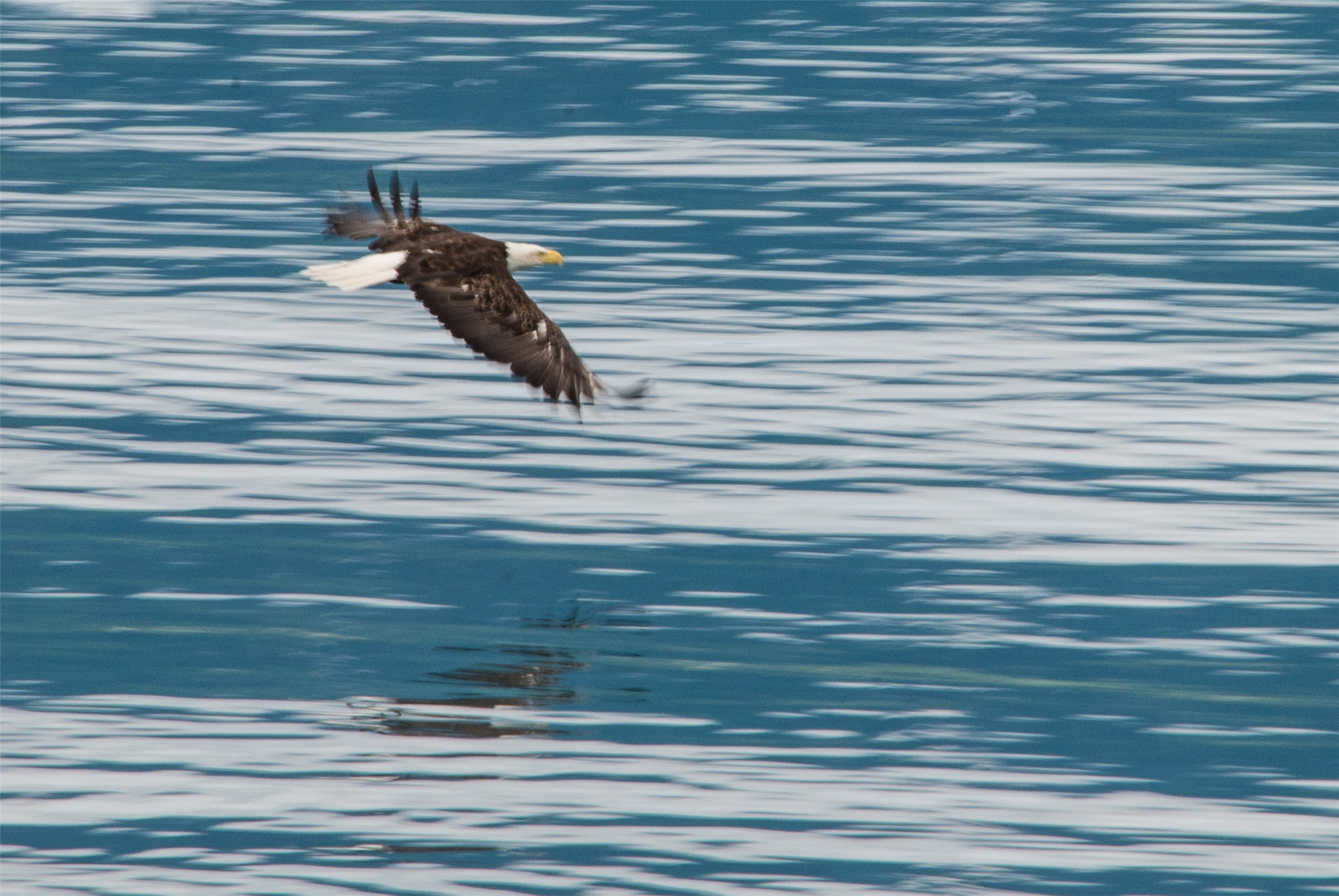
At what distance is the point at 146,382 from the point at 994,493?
4.73 meters

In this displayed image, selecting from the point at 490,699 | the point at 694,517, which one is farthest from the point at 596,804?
the point at 694,517

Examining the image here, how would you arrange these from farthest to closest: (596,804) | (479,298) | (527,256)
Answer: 1. (527,256)
2. (479,298)
3. (596,804)

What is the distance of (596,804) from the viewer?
8.35 m

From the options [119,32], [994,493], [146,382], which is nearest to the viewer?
[994,493]

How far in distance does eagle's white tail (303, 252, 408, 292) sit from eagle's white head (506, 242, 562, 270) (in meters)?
1.05

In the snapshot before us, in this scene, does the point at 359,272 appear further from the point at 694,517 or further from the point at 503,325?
the point at 694,517

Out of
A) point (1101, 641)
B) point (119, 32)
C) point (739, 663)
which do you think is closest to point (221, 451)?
point (739, 663)

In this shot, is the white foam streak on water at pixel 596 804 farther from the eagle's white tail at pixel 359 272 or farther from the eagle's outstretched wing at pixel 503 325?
the eagle's white tail at pixel 359 272

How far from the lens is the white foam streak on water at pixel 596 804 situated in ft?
26.1

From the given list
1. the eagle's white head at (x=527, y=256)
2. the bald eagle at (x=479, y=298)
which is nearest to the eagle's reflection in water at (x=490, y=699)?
the bald eagle at (x=479, y=298)

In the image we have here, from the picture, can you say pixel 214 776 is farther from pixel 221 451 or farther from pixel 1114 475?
pixel 1114 475

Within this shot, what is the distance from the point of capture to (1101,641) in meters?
9.88

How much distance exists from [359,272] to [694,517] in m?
1.85

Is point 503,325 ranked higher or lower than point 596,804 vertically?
higher
